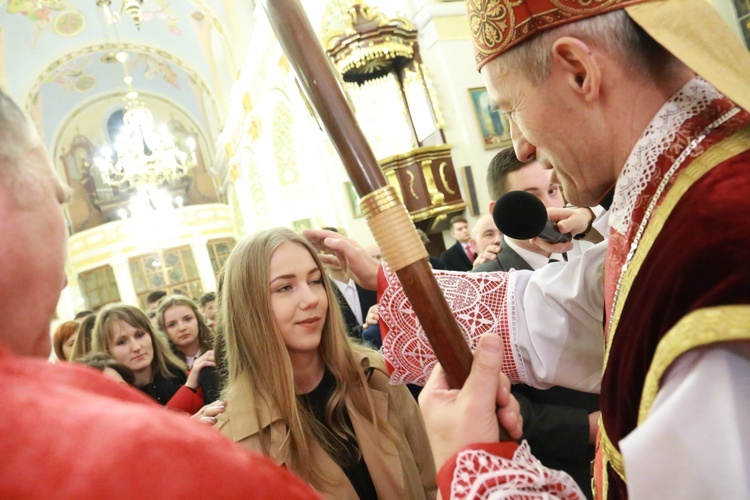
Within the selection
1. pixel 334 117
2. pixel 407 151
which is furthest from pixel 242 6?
pixel 334 117

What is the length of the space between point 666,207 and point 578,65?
11.5 inches

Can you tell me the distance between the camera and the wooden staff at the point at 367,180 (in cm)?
90

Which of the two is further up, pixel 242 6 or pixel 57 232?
pixel 242 6

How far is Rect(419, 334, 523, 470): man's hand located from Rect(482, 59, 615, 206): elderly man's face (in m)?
0.39

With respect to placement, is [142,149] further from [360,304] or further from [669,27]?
[669,27]

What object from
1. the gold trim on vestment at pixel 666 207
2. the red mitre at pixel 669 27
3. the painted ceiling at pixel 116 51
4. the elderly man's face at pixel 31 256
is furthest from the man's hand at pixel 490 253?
the painted ceiling at pixel 116 51

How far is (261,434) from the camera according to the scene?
1840mm

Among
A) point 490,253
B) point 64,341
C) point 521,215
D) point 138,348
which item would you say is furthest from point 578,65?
point 64,341

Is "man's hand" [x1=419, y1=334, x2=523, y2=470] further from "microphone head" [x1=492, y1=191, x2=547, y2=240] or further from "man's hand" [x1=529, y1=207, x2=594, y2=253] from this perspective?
"man's hand" [x1=529, y1=207, x2=594, y2=253]

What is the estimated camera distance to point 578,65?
979 mm

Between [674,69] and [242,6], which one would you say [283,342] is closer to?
[674,69]

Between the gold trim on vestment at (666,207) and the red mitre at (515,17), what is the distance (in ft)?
0.96

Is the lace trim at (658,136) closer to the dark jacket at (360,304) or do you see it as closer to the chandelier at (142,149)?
the dark jacket at (360,304)

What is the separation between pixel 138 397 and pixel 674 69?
3.31 feet
